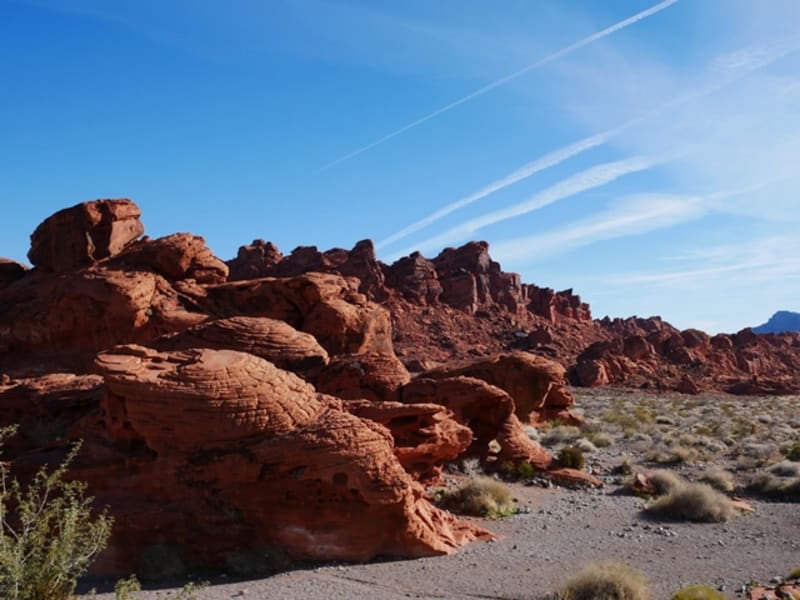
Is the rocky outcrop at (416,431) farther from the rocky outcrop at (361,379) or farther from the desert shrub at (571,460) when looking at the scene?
the desert shrub at (571,460)

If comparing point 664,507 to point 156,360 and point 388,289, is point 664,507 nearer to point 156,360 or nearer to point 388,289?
point 156,360

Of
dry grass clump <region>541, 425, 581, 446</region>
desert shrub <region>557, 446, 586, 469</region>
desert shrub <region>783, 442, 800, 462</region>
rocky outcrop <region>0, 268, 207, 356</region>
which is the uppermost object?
rocky outcrop <region>0, 268, 207, 356</region>

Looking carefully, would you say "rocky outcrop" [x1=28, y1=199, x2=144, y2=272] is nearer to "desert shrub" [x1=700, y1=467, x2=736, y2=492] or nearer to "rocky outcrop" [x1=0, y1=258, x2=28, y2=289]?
"rocky outcrop" [x1=0, y1=258, x2=28, y2=289]

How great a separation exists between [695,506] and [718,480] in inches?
150

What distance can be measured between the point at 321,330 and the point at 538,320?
7058 centimetres

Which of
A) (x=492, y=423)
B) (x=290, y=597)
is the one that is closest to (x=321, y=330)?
(x=492, y=423)

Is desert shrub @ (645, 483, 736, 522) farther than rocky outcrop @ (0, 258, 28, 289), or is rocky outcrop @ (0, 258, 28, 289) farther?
rocky outcrop @ (0, 258, 28, 289)

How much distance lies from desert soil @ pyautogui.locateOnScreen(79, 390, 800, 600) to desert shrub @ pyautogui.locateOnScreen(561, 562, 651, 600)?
0.47m

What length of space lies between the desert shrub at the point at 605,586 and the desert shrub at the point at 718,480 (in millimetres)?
9411

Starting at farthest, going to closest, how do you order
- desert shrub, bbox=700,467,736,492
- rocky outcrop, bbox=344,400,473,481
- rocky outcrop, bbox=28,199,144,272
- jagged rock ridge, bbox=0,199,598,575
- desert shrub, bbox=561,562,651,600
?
rocky outcrop, bbox=28,199,144,272 < desert shrub, bbox=700,467,736,492 < rocky outcrop, bbox=344,400,473,481 < jagged rock ridge, bbox=0,199,598,575 < desert shrub, bbox=561,562,651,600

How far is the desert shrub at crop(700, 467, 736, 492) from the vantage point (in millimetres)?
17500

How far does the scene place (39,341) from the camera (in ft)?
78.5

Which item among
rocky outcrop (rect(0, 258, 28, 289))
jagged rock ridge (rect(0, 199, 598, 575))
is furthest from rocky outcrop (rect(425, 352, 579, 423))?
rocky outcrop (rect(0, 258, 28, 289))

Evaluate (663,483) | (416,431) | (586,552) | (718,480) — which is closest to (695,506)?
(663,483)
